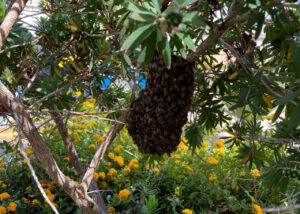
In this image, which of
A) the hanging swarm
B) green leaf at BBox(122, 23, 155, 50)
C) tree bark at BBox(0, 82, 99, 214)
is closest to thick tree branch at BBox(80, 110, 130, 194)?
tree bark at BBox(0, 82, 99, 214)

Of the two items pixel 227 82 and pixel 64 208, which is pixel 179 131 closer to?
pixel 227 82

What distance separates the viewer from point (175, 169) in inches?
82.1

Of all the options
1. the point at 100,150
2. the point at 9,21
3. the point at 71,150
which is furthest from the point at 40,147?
the point at 71,150

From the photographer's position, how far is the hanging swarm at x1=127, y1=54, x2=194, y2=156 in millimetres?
838

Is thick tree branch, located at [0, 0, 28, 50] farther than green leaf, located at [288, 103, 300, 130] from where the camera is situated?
Yes

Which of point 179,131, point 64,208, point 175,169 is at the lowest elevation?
point 64,208

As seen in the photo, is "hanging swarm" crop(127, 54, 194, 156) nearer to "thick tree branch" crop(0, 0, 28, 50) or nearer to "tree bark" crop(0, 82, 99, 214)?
"tree bark" crop(0, 82, 99, 214)

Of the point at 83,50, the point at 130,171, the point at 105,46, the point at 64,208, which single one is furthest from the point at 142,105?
the point at 64,208

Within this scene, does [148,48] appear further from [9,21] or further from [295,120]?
[9,21]

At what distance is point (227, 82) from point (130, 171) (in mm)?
1190

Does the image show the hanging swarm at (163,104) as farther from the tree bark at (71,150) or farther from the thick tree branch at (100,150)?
the tree bark at (71,150)

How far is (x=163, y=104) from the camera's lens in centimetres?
86

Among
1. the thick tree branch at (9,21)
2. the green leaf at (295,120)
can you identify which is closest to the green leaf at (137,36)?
the green leaf at (295,120)

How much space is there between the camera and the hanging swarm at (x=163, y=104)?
84 centimetres
